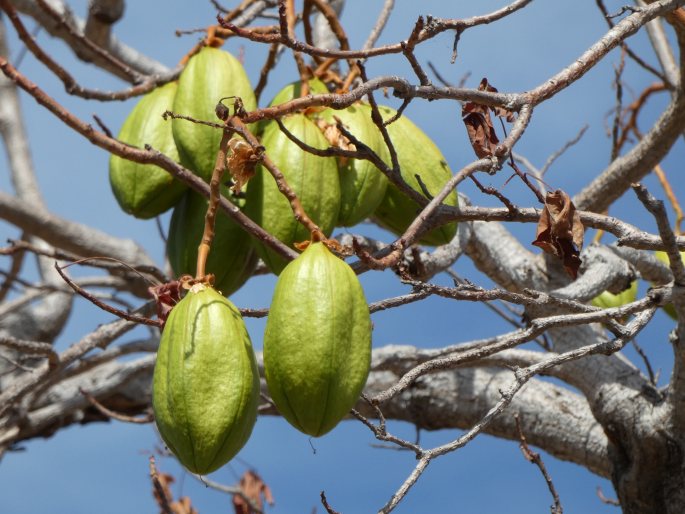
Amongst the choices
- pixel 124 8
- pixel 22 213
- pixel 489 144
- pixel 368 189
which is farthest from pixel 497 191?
pixel 124 8

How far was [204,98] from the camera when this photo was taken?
1.83 m

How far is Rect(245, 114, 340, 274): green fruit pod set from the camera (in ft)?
5.37

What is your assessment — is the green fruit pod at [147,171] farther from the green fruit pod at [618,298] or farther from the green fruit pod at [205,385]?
the green fruit pod at [618,298]

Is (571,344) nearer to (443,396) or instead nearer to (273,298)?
(443,396)

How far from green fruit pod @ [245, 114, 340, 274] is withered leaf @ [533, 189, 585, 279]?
370mm

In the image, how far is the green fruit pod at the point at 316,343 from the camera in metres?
1.31

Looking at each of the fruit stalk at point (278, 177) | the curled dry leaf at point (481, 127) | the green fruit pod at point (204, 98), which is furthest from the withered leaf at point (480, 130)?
the green fruit pod at point (204, 98)

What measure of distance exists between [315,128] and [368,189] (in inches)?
5.6

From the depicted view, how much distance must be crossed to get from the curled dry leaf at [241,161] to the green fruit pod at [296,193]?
0.07m

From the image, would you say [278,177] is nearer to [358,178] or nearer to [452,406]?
[358,178]

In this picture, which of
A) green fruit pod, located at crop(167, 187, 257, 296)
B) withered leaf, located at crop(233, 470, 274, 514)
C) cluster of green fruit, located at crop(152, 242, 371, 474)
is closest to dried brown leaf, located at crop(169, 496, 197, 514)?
withered leaf, located at crop(233, 470, 274, 514)

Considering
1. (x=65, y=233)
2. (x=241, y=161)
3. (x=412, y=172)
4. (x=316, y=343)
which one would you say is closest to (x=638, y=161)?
(x=412, y=172)

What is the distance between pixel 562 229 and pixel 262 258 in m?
0.51

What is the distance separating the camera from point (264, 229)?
164 centimetres
